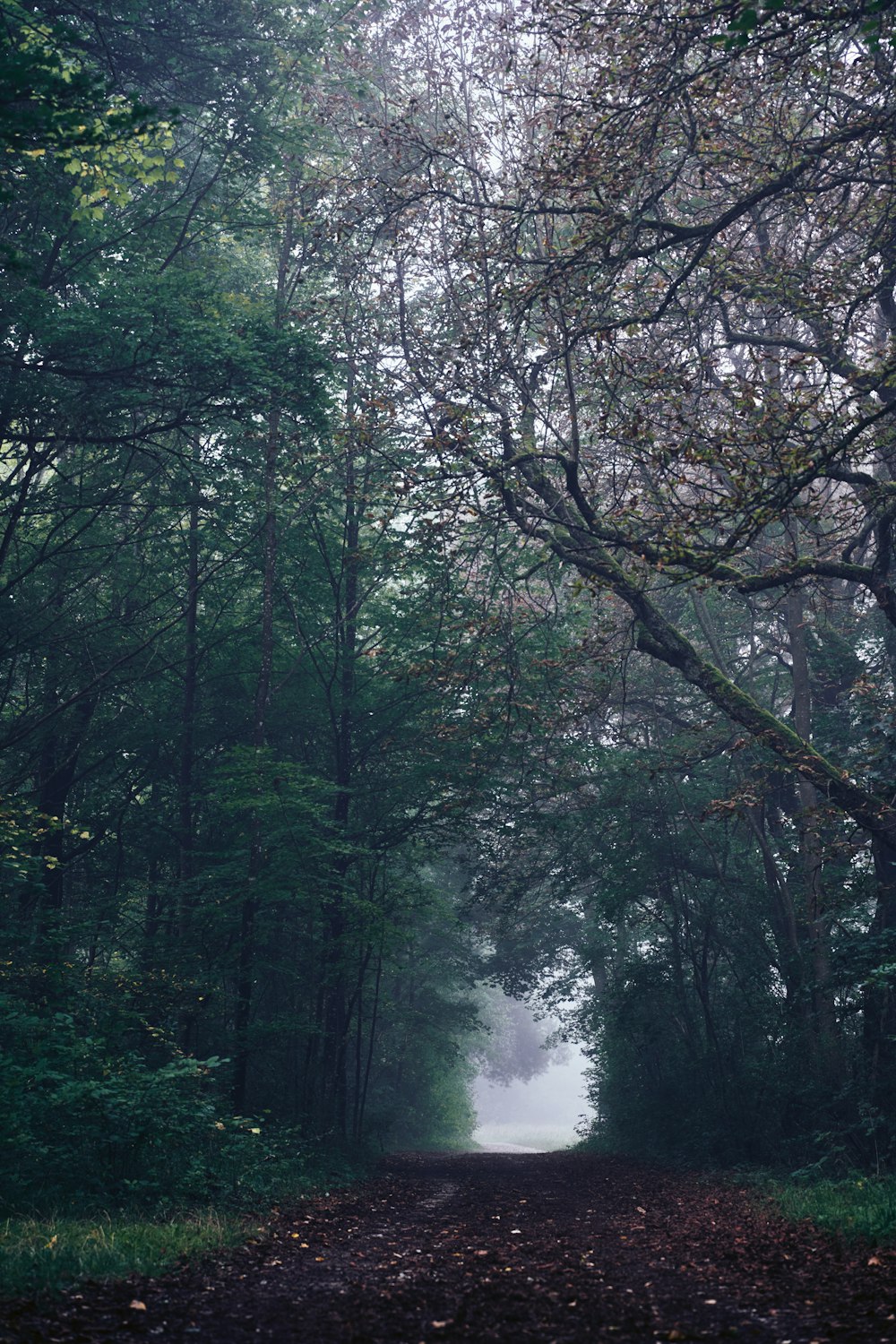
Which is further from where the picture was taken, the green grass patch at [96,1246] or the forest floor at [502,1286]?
the green grass patch at [96,1246]

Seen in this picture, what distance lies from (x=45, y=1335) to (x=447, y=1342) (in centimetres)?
169

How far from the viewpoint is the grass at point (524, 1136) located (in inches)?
2045

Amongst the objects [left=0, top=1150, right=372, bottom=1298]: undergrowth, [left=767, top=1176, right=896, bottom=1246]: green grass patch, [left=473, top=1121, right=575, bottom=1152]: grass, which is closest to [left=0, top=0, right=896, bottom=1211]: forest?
[left=0, top=1150, right=372, bottom=1298]: undergrowth

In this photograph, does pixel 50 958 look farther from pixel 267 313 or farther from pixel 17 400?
pixel 267 313

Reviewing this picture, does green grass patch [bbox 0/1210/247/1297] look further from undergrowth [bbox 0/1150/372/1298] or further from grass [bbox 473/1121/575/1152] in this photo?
grass [bbox 473/1121/575/1152]

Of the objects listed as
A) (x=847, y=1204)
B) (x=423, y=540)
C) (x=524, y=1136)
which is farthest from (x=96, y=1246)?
(x=524, y=1136)

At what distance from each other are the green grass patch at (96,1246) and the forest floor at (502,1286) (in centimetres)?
19

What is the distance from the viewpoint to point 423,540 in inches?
453

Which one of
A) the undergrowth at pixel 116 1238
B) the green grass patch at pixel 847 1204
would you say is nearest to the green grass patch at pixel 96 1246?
the undergrowth at pixel 116 1238

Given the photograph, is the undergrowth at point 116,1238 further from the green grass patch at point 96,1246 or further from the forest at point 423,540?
the forest at point 423,540

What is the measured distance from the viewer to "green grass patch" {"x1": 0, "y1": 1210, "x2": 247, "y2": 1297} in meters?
5.05

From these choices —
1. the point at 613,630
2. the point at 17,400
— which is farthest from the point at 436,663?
the point at 17,400

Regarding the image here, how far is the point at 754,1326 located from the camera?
4512 mm

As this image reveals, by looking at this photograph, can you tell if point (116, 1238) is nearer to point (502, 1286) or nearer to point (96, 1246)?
point (96, 1246)
